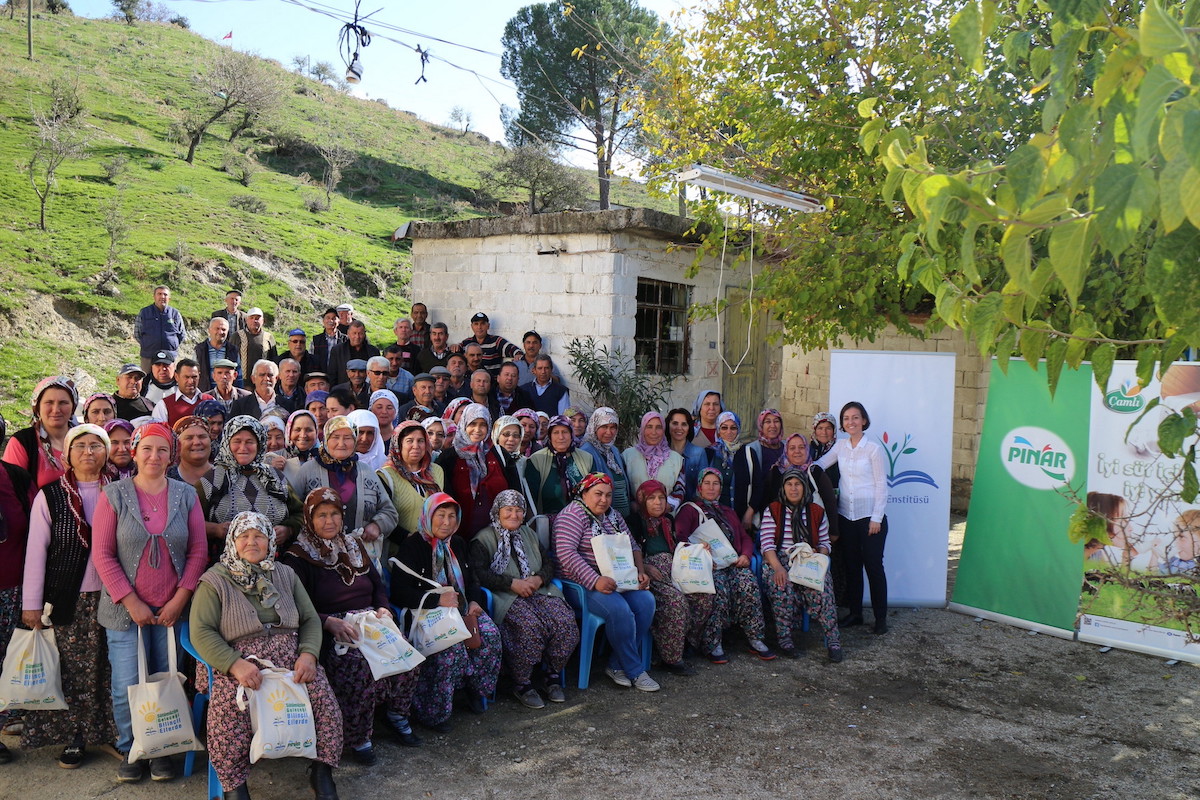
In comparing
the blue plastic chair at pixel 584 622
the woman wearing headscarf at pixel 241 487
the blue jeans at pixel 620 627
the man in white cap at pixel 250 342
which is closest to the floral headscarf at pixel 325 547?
the woman wearing headscarf at pixel 241 487

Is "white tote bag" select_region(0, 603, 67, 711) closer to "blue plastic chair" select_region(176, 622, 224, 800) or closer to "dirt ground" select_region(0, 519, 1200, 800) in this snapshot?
"dirt ground" select_region(0, 519, 1200, 800)

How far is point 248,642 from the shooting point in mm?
3885

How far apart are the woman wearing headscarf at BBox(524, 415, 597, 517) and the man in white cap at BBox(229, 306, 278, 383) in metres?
3.86

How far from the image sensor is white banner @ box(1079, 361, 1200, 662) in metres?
5.92

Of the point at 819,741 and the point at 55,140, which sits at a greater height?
the point at 55,140

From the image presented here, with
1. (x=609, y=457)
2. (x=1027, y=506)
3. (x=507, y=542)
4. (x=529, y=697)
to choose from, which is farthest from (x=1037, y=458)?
(x=529, y=697)

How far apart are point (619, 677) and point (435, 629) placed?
1354 millimetres

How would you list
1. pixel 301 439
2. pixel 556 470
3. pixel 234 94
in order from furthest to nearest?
pixel 234 94, pixel 556 470, pixel 301 439

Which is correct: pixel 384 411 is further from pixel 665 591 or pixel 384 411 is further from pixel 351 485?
pixel 665 591

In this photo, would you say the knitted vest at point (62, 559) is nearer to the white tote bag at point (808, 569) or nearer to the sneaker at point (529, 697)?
the sneaker at point (529, 697)

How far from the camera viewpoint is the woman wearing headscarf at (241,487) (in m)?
4.47

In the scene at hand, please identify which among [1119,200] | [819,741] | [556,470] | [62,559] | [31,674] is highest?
[1119,200]

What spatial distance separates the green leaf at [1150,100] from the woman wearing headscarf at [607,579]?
4.26m

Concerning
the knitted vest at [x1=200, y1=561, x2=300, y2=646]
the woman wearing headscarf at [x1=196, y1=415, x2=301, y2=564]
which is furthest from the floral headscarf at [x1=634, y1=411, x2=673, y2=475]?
the knitted vest at [x1=200, y1=561, x2=300, y2=646]
